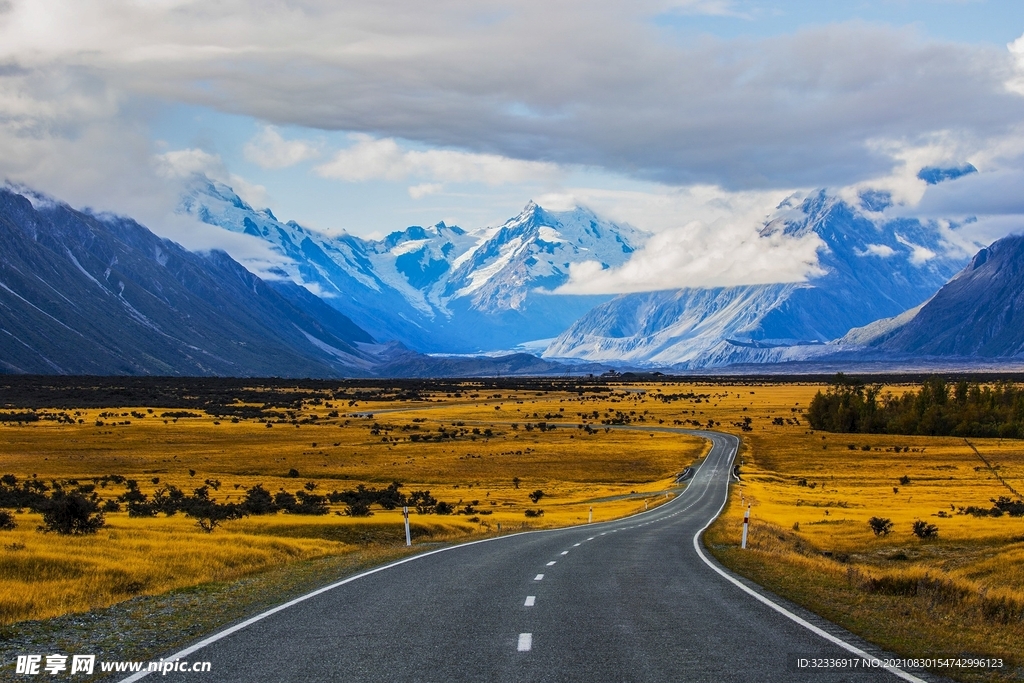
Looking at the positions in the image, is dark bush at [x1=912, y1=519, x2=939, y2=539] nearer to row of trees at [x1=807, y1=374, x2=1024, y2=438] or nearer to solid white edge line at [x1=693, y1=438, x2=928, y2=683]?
solid white edge line at [x1=693, y1=438, x2=928, y2=683]

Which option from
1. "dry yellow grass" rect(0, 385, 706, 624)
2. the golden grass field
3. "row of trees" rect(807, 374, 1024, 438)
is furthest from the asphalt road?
"row of trees" rect(807, 374, 1024, 438)

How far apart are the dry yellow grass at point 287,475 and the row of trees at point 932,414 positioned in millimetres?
40110

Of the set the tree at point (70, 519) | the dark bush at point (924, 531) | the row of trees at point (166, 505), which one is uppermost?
the tree at point (70, 519)

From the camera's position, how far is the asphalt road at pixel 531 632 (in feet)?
41.2

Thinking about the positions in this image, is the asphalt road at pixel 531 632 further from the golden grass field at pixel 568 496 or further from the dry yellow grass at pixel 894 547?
the golden grass field at pixel 568 496

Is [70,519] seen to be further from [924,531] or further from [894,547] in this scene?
[924,531]

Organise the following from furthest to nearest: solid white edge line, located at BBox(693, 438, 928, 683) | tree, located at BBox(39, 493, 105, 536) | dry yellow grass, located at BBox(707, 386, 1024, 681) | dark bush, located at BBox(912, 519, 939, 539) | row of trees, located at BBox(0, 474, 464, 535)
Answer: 1. dark bush, located at BBox(912, 519, 939, 539)
2. row of trees, located at BBox(0, 474, 464, 535)
3. tree, located at BBox(39, 493, 105, 536)
4. dry yellow grass, located at BBox(707, 386, 1024, 681)
5. solid white edge line, located at BBox(693, 438, 928, 683)

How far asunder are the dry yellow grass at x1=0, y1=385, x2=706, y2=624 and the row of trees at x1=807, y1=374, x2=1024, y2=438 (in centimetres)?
4011

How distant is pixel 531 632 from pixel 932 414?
152 meters

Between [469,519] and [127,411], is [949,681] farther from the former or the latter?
[127,411]

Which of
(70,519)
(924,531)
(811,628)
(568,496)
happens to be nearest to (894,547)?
(924,531)

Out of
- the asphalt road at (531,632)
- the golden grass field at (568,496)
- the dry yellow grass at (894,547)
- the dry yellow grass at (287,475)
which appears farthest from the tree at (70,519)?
the dry yellow grass at (894,547)

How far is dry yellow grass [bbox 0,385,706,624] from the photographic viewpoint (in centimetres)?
2225

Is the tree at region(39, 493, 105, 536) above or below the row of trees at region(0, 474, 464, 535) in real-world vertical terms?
above
